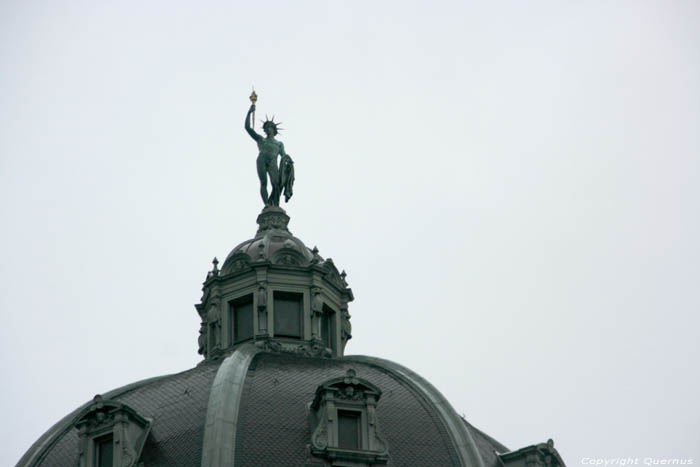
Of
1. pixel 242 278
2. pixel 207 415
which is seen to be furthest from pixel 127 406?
pixel 242 278

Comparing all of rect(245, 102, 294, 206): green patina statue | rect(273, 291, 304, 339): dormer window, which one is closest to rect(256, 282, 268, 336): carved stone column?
rect(273, 291, 304, 339): dormer window

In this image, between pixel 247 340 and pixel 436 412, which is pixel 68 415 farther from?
pixel 436 412

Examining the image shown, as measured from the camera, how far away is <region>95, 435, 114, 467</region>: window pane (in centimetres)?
8600

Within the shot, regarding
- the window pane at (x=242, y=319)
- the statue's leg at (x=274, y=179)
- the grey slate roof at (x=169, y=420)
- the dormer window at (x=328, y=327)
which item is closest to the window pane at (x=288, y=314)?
the window pane at (x=242, y=319)

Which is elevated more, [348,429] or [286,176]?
[286,176]

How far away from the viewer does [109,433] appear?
283 feet

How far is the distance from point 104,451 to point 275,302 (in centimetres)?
1145

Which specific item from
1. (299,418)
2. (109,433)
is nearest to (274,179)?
(299,418)

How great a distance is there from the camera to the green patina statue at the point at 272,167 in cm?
9956

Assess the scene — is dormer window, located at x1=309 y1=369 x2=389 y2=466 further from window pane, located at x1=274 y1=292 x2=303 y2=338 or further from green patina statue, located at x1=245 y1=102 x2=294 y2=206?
green patina statue, located at x1=245 y1=102 x2=294 y2=206

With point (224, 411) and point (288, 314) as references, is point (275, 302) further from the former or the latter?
point (224, 411)

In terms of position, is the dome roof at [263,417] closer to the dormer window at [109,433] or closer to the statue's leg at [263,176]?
the dormer window at [109,433]

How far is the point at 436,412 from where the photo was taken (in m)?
88.1

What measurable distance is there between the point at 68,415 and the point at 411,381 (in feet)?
44.8
